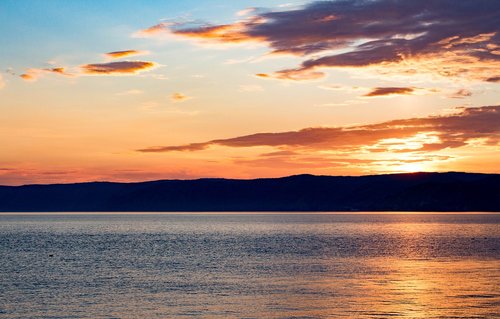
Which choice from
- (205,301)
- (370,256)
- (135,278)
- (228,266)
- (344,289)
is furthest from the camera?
(370,256)

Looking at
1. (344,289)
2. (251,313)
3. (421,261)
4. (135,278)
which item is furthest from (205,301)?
(421,261)

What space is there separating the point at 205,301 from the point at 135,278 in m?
20.0

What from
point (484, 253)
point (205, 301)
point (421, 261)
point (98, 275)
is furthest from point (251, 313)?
point (484, 253)

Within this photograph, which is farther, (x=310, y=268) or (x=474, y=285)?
(x=310, y=268)

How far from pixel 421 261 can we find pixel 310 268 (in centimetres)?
1946

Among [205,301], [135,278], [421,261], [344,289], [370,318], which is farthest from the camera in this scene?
[421,261]

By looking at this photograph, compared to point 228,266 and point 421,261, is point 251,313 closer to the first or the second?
point 228,266

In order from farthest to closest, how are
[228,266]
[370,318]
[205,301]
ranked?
[228,266] < [205,301] < [370,318]

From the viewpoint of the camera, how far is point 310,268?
3435 inches

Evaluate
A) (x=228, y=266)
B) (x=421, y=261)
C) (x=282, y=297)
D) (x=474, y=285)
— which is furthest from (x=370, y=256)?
(x=282, y=297)

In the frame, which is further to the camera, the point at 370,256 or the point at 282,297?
the point at 370,256

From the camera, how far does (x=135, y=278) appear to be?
254 feet

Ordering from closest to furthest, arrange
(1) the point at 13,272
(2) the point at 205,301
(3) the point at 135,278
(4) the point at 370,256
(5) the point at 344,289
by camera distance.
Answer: (2) the point at 205,301
(5) the point at 344,289
(3) the point at 135,278
(1) the point at 13,272
(4) the point at 370,256

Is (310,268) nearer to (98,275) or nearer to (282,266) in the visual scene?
(282,266)
